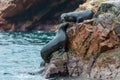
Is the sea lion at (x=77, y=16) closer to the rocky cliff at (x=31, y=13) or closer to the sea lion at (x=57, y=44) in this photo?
the sea lion at (x=57, y=44)

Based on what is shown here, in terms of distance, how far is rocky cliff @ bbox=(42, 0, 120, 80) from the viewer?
571 inches

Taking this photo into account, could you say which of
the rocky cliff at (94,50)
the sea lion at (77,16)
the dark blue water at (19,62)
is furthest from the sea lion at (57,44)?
the dark blue water at (19,62)

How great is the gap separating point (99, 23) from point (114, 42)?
993 mm

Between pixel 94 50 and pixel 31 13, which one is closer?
pixel 94 50

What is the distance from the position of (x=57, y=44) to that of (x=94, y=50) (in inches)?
73.5

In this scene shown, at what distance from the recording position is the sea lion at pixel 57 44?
52.4 ft

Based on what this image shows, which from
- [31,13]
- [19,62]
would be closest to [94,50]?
[19,62]

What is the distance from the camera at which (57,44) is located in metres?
16.2

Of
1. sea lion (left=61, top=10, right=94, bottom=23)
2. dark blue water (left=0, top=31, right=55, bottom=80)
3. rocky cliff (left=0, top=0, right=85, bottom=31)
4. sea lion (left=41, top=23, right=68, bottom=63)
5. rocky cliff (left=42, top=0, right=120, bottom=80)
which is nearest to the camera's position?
rocky cliff (left=42, top=0, right=120, bottom=80)

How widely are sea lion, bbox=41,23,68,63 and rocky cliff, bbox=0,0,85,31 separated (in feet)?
103

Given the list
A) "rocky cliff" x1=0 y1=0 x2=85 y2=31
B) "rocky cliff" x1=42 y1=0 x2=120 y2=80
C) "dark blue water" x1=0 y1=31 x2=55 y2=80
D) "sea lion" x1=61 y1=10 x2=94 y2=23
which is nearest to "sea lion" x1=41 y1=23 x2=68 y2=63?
"rocky cliff" x1=42 y1=0 x2=120 y2=80

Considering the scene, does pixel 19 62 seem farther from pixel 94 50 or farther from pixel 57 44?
pixel 94 50

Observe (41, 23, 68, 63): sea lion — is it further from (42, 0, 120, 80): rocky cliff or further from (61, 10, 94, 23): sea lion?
(61, 10, 94, 23): sea lion

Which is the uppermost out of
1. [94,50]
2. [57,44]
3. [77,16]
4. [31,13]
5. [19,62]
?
[77,16]
